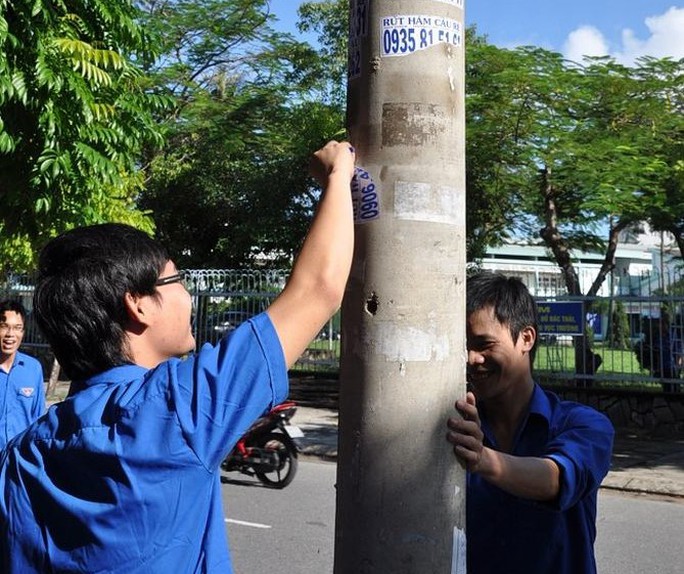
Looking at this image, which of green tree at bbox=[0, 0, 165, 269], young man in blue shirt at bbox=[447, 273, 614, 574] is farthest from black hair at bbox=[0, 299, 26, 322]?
young man in blue shirt at bbox=[447, 273, 614, 574]

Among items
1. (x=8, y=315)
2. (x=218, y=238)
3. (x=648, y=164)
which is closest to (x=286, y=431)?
(x=8, y=315)

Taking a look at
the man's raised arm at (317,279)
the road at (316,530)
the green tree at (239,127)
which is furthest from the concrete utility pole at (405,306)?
the green tree at (239,127)

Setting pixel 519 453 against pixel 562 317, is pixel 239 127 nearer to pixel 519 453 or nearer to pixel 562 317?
pixel 562 317

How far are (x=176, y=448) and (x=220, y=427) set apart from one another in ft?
0.25

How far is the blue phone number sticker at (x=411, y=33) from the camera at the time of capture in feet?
5.68

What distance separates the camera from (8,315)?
579cm

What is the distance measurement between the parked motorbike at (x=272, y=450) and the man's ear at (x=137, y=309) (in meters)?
Result: 7.00

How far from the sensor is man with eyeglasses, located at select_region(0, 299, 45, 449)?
5160mm

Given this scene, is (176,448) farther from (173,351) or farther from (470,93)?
(470,93)

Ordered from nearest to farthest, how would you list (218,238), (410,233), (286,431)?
1. (410,233)
2. (286,431)
3. (218,238)

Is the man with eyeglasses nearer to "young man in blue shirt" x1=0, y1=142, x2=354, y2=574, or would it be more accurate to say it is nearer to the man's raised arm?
"young man in blue shirt" x1=0, y1=142, x2=354, y2=574

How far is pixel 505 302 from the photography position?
2.30 meters

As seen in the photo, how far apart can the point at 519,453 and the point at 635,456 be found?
8.92 m

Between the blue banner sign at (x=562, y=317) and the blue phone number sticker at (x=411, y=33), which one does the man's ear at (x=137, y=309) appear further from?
the blue banner sign at (x=562, y=317)
